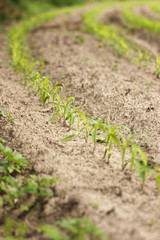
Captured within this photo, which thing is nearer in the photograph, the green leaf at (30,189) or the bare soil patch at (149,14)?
the green leaf at (30,189)

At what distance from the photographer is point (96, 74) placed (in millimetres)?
3672

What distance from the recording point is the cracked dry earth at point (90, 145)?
1.56 meters

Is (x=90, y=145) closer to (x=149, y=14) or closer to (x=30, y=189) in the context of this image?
(x=30, y=189)

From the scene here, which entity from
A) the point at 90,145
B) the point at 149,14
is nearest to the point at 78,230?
the point at 90,145

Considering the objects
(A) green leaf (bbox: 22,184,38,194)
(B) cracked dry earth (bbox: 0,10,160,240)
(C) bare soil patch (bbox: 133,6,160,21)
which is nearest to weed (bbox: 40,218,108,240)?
(B) cracked dry earth (bbox: 0,10,160,240)

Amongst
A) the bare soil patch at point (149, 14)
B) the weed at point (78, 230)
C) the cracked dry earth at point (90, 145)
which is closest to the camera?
the weed at point (78, 230)

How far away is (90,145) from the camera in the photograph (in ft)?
7.43

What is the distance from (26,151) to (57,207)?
2.22 ft

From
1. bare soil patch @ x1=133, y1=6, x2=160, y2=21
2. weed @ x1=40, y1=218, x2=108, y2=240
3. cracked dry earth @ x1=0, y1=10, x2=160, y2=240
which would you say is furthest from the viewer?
bare soil patch @ x1=133, y1=6, x2=160, y2=21

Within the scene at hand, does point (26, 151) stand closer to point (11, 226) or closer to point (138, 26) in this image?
point (11, 226)

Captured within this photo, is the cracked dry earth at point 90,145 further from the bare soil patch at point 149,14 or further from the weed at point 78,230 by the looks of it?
the bare soil patch at point 149,14

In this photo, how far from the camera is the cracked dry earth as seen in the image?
1.56m

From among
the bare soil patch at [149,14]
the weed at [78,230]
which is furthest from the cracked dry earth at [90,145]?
the bare soil patch at [149,14]

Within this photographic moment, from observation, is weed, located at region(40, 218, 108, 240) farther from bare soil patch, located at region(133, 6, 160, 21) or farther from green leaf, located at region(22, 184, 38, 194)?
bare soil patch, located at region(133, 6, 160, 21)
